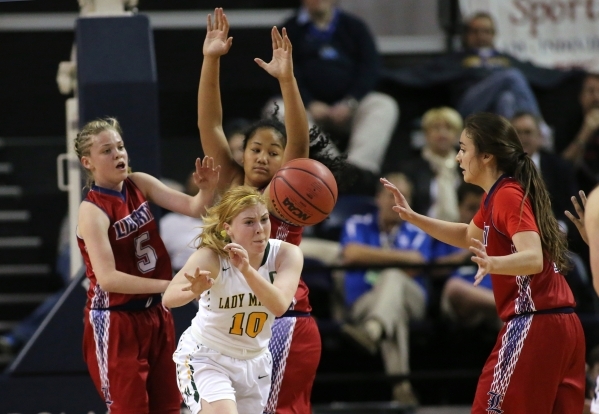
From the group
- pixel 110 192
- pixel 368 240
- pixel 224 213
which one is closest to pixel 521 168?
pixel 224 213

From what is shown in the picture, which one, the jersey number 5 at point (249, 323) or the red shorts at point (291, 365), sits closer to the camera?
the jersey number 5 at point (249, 323)

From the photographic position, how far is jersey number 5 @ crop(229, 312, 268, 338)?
4781 mm

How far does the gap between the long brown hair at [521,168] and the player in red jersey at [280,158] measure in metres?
0.85

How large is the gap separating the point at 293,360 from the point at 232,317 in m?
0.46

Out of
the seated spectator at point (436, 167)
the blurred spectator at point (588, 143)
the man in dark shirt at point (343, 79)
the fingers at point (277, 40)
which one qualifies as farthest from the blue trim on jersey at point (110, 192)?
the blurred spectator at point (588, 143)

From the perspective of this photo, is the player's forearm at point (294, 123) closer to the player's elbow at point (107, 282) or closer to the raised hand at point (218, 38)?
the raised hand at point (218, 38)

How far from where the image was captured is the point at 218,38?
549 cm

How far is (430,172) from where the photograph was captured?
8.65 m

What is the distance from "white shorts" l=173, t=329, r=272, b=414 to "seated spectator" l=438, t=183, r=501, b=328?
328 centimetres

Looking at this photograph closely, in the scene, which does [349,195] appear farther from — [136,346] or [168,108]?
[136,346]

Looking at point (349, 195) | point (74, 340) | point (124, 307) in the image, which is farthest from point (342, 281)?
point (124, 307)

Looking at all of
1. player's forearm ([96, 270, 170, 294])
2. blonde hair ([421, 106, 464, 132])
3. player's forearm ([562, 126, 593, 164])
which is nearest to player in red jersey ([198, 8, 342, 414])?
player's forearm ([96, 270, 170, 294])

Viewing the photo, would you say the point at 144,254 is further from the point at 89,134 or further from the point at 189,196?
the point at 89,134

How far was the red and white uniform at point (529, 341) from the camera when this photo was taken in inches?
186
